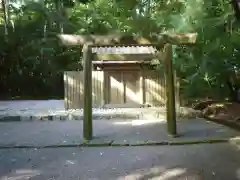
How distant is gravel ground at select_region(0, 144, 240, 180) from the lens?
14.4ft

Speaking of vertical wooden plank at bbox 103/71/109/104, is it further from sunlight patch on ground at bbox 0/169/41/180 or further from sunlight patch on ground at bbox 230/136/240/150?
sunlight patch on ground at bbox 0/169/41/180

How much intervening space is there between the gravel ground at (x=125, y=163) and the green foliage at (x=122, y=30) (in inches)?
92.1

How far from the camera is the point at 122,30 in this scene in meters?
8.35

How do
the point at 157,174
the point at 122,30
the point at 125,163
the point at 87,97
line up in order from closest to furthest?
the point at 157,174
the point at 125,163
the point at 87,97
the point at 122,30

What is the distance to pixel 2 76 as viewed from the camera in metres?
19.7

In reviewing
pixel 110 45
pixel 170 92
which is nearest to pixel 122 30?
pixel 110 45

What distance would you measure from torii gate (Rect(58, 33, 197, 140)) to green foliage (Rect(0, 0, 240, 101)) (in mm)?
321

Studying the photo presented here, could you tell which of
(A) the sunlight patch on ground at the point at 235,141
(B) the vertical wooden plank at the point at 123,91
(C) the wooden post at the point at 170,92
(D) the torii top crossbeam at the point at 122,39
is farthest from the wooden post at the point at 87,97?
(B) the vertical wooden plank at the point at 123,91

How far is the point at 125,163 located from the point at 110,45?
110 inches

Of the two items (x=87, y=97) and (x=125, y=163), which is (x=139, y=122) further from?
(x=125, y=163)

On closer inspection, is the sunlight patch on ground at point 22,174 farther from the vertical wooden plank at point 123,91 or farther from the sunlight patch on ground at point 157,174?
the vertical wooden plank at point 123,91

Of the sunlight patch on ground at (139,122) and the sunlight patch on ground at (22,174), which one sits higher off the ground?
the sunlight patch on ground at (139,122)

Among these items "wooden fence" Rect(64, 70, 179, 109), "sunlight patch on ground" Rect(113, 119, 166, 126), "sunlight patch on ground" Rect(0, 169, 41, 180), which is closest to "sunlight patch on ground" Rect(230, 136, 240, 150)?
"sunlight patch on ground" Rect(113, 119, 166, 126)

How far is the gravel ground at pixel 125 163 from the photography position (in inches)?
173
